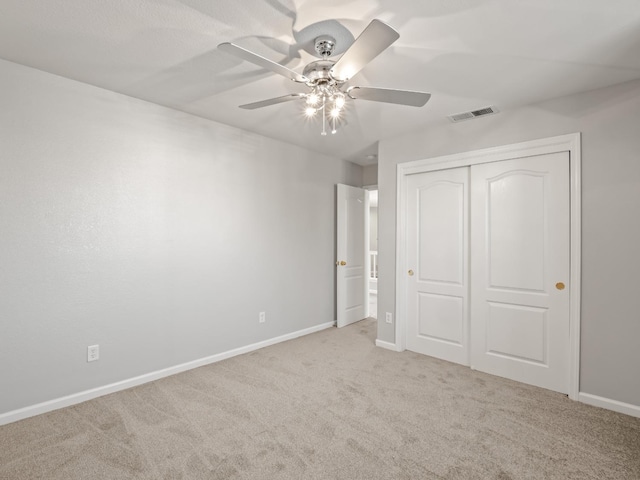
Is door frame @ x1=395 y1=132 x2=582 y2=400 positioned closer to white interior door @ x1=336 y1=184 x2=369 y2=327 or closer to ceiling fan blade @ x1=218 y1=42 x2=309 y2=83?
white interior door @ x1=336 y1=184 x2=369 y2=327

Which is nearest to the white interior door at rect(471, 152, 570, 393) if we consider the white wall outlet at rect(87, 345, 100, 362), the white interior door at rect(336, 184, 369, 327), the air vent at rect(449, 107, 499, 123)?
the air vent at rect(449, 107, 499, 123)

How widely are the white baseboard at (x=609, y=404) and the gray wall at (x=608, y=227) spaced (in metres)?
0.03

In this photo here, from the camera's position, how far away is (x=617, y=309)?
2.51 m

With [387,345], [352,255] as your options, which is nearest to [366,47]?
[387,345]

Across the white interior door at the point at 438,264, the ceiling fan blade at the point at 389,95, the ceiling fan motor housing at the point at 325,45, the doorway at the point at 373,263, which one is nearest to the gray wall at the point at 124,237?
the white interior door at the point at 438,264

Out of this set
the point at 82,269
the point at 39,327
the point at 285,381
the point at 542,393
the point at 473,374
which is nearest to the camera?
the point at 39,327

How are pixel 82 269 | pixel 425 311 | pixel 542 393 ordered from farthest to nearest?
1. pixel 425 311
2. pixel 542 393
3. pixel 82 269

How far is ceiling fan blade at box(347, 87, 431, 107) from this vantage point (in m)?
Result: 1.90

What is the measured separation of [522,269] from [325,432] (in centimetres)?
222

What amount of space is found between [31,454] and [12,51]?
2.52 meters

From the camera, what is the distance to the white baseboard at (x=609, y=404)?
2414 millimetres

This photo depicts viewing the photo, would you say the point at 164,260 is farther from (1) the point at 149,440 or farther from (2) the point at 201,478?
(2) the point at 201,478

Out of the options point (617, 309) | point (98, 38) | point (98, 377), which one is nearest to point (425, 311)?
point (617, 309)

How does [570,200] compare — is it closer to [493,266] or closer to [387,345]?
[493,266]
